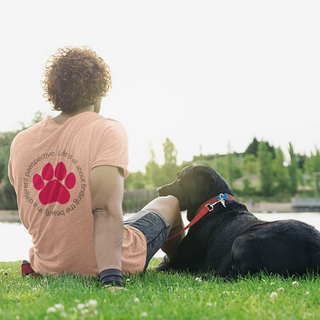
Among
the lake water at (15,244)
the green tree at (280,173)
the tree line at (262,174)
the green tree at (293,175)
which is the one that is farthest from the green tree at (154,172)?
the lake water at (15,244)

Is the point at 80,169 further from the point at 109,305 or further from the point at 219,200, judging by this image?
the point at 219,200

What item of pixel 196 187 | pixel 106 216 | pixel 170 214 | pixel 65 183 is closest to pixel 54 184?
pixel 65 183

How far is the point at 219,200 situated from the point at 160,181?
40.8 meters

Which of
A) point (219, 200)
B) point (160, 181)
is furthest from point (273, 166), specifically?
point (219, 200)

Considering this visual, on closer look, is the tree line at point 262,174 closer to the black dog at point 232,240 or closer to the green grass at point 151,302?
the black dog at point 232,240

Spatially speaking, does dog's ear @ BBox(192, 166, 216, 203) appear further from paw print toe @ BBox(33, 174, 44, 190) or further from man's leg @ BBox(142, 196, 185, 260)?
paw print toe @ BBox(33, 174, 44, 190)

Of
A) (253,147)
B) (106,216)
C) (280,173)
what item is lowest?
(280,173)

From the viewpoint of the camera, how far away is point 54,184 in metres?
2.14

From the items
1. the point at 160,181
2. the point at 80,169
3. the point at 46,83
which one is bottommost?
the point at 160,181

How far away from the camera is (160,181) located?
44094 millimetres

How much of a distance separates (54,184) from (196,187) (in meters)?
1.76

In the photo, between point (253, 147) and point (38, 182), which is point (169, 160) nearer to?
point (253, 147)

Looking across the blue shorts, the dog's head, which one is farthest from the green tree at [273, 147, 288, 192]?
the blue shorts

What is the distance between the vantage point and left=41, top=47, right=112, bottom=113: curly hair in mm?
2281
